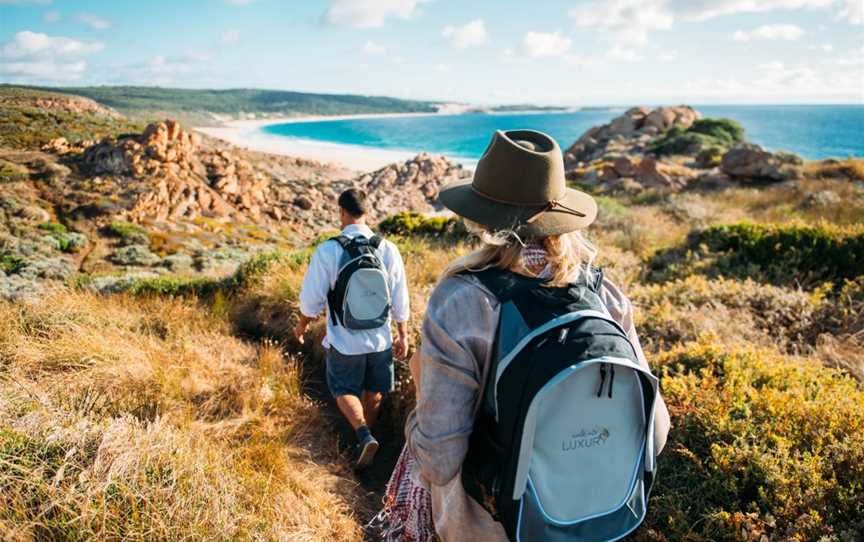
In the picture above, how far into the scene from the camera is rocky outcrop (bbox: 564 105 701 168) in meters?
37.2

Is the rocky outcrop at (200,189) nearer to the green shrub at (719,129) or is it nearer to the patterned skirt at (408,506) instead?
the patterned skirt at (408,506)

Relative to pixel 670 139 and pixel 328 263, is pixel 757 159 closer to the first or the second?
pixel 670 139

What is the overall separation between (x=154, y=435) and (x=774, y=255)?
27.6 feet

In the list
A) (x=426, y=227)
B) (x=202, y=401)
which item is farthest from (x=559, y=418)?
(x=426, y=227)

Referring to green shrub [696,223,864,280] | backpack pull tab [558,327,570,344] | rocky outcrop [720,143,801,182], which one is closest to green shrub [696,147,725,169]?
rocky outcrop [720,143,801,182]

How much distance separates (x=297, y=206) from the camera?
24.2 metres

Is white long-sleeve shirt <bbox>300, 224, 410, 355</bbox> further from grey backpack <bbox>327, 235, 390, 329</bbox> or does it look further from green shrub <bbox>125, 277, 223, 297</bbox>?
green shrub <bbox>125, 277, 223, 297</bbox>

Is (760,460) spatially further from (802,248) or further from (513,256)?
(802,248)

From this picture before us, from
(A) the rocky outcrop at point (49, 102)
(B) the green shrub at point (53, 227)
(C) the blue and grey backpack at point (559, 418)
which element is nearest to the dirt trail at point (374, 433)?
(C) the blue and grey backpack at point (559, 418)

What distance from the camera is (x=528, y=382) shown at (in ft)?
4.58

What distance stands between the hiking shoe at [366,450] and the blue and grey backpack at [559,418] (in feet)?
7.64

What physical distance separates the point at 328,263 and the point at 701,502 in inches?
110

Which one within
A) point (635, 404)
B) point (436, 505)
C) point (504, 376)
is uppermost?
point (504, 376)

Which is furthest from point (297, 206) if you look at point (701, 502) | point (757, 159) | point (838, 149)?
point (838, 149)
